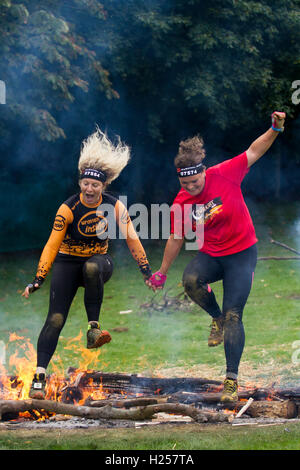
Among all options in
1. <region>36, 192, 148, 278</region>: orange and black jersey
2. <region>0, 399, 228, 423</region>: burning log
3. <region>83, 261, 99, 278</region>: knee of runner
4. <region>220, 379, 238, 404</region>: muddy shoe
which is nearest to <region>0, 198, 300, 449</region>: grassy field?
<region>0, 399, 228, 423</region>: burning log

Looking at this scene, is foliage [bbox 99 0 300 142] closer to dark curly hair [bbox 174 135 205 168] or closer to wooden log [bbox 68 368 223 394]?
dark curly hair [bbox 174 135 205 168]

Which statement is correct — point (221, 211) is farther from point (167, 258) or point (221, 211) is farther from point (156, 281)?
point (156, 281)

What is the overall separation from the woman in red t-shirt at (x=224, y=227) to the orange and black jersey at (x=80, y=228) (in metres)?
0.56

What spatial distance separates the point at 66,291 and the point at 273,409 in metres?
2.16

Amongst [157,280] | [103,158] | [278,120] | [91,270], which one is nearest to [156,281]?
[157,280]

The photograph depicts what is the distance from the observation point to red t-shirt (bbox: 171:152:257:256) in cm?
591

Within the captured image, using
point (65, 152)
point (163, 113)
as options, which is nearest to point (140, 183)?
point (163, 113)

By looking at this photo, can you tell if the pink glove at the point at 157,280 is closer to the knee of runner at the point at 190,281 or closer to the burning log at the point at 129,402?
the knee of runner at the point at 190,281

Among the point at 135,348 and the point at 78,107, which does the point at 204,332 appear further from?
the point at 78,107

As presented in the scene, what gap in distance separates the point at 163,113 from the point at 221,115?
153 cm

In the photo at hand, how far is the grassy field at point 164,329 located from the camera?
26.1ft

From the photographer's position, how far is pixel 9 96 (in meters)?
11.6

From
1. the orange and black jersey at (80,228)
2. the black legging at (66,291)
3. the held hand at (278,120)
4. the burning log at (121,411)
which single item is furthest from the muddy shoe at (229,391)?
the held hand at (278,120)

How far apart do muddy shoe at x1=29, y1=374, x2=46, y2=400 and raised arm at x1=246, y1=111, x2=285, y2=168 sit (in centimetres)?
265
